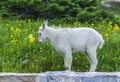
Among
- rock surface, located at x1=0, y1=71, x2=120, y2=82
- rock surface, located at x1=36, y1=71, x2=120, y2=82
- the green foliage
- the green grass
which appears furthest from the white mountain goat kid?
the green foliage

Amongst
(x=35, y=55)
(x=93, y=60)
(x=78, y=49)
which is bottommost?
(x=35, y=55)

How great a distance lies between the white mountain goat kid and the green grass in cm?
61

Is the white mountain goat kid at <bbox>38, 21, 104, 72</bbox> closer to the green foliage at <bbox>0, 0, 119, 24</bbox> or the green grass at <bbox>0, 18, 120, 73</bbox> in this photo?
the green grass at <bbox>0, 18, 120, 73</bbox>

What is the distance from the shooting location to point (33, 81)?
25.2 feet

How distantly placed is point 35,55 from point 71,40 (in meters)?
1.16

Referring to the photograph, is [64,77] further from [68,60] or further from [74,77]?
[68,60]

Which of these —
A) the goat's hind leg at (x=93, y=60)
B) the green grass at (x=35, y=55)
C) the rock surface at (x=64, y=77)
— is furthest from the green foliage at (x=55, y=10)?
the rock surface at (x=64, y=77)

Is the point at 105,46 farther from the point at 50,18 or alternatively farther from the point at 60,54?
the point at 50,18

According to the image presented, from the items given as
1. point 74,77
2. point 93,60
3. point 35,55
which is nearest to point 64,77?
point 74,77

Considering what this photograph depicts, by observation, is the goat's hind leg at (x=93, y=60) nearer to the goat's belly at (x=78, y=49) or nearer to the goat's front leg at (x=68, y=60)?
the goat's belly at (x=78, y=49)

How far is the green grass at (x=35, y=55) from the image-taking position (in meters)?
9.00

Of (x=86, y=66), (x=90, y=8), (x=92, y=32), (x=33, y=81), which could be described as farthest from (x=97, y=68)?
(x=90, y=8)

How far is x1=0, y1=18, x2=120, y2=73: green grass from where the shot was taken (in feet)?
29.5

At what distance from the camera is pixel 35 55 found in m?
9.44
